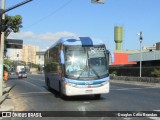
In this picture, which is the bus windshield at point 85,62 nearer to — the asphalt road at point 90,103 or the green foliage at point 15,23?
the asphalt road at point 90,103

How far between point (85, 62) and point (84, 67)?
0.93 ft

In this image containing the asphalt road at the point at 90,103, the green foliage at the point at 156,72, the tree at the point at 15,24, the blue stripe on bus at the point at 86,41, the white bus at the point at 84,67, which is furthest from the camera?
the green foliage at the point at 156,72

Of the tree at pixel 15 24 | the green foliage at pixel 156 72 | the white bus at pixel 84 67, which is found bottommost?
the green foliage at pixel 156 72

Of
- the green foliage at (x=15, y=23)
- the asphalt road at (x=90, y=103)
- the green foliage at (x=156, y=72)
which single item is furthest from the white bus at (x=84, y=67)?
the green foliage at (x=156, y=72)

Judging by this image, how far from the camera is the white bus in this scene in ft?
67.3

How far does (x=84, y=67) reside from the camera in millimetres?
20719

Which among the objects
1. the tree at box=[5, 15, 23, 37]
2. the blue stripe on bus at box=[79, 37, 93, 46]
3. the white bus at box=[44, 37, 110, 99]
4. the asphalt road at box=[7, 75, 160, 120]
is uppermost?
the tree at box=[5, 15, 23, 37]

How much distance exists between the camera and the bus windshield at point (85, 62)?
20.6 meters

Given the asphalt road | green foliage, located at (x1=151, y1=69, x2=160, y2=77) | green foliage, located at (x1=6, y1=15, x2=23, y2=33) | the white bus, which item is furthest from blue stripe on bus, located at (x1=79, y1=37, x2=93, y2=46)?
green foliage, located at (x1=151, y1=69, x2=160, y2=77)

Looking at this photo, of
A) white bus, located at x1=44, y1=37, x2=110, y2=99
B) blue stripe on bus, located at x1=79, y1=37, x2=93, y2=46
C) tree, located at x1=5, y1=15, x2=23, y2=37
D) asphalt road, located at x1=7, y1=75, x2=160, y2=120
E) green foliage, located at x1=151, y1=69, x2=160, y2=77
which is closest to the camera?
asphalt road, located at x1=7, y1=75, x2=160, y2=120

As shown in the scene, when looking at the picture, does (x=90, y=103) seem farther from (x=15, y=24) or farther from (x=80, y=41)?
(x=15, y=24)

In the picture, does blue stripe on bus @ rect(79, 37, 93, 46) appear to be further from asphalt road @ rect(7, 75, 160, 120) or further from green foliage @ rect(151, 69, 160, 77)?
green foliage @ rect(151, 69, 160, 77)

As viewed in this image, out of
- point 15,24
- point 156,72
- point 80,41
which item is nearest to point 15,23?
point 15,24

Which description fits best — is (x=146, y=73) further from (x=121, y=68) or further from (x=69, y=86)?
(x=69, y=86)
